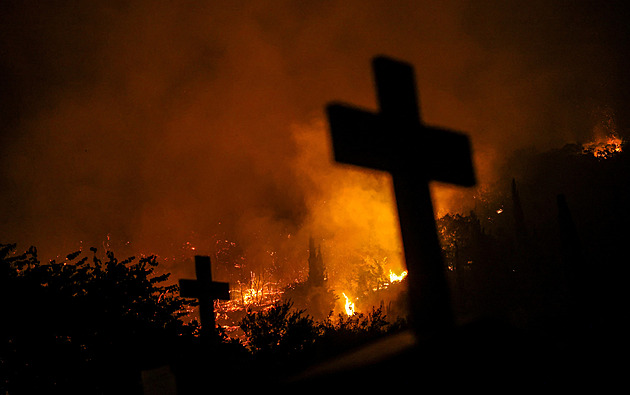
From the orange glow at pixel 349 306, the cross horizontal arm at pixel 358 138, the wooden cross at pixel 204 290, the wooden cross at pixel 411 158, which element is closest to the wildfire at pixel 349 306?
the orange glow at pixel 349 306

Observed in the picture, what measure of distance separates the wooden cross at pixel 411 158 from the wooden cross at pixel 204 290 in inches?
355

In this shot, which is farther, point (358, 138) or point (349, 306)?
point (349, 306)

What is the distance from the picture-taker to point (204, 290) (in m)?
11.6

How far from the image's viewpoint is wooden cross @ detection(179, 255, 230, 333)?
37.5ft

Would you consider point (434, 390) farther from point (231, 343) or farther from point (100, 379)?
point (231, 343)

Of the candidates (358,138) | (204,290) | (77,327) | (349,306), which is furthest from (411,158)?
(349,306)

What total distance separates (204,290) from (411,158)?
932 centimetres

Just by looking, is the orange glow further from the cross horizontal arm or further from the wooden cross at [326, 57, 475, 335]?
the cross horizontal arm

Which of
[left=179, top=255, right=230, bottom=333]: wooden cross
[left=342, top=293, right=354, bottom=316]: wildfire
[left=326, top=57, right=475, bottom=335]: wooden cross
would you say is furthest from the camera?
[left=342, top=293, right=354, bottom=316]: wildfire

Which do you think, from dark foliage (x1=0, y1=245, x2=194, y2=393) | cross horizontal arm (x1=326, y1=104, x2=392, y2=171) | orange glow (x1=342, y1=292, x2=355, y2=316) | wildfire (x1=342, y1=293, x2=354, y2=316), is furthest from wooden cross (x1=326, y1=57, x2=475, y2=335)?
orange glow (x1=342, y1=292, x2=355, y2=316)

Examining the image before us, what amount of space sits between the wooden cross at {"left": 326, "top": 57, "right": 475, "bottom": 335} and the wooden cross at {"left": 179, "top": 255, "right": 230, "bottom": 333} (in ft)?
29.6

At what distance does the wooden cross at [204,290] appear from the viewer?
11.4 m

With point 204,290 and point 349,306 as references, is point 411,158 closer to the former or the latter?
point 204,290

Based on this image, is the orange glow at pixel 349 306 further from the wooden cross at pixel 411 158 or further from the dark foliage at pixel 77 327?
the wooden cross at pixel 411 158
